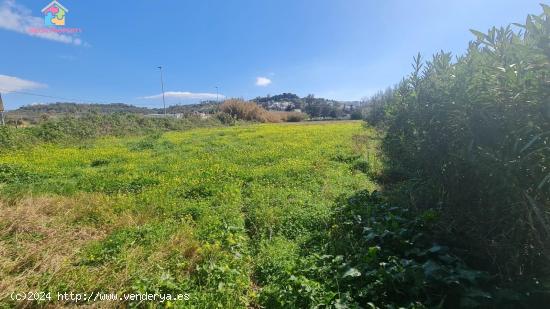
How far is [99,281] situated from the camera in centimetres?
309

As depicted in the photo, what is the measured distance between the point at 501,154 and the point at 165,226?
4402 millimetres

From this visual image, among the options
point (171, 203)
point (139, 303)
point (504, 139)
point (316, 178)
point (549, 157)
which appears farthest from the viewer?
point (316, 178)

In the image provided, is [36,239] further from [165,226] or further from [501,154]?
[501,154]

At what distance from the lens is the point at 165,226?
15.2 feet

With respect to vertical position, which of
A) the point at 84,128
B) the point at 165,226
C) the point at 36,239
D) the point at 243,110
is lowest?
the point at 165,226

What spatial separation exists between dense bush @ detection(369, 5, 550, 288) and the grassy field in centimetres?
204

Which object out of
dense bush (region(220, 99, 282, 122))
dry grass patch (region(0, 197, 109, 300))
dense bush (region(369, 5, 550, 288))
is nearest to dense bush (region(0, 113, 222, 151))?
dense bush (region(220, 99, 282, 122))

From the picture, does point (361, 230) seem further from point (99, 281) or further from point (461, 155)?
point (99, 281)

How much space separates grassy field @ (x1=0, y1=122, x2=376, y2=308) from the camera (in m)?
3.15

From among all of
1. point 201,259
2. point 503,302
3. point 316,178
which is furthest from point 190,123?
point 503,302

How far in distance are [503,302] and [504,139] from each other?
4.64 feet

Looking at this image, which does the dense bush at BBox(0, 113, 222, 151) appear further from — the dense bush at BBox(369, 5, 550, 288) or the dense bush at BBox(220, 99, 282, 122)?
the dense bush at BBox(369, 5, 550, 288)

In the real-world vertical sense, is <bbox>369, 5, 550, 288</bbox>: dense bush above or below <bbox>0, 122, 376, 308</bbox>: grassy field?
above

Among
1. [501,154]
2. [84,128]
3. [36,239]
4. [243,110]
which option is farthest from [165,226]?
[243,110]
